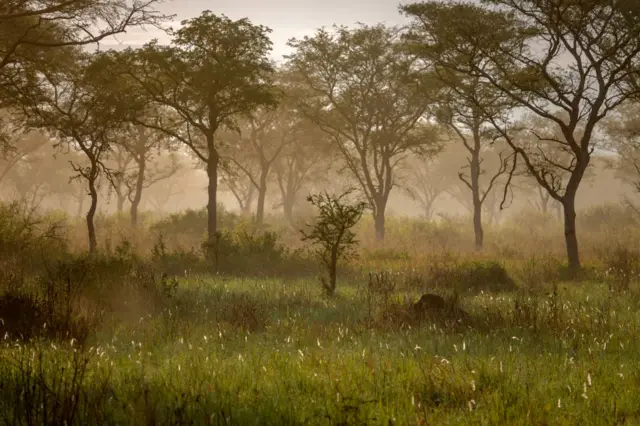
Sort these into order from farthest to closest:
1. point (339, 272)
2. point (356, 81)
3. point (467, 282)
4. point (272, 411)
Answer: point (356, 81) → point (339, 272) → point (467, 282) → point (272, 411)

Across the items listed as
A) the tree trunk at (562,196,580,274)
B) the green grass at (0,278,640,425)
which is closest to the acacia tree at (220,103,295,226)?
the tree trunk at (562,196,580,274)

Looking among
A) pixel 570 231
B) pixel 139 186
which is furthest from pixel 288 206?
pixel 570 231

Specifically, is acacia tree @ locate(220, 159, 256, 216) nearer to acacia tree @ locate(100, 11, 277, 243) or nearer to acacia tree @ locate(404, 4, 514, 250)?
acacia tree @ locate(100, 11, 277, 243)

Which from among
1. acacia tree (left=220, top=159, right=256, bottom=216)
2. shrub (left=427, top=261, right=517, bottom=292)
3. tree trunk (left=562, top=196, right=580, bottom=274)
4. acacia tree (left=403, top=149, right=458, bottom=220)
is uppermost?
acacia tree (left=403, top=149, right=458, bottom=220)

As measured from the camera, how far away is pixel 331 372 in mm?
4934

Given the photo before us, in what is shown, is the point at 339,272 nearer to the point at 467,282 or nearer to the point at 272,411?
the point at 467,282

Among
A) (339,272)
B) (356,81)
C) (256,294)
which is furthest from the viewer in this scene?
(356,81)

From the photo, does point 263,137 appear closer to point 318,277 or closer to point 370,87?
point 370,87

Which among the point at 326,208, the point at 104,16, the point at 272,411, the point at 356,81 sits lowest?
the point at 272,411

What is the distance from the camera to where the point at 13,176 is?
57.8m

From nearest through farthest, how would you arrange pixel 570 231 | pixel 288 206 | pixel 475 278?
pixel 475 278 → pixel 570 231 → pixel 288 206

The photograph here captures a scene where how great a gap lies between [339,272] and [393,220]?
2317 cm

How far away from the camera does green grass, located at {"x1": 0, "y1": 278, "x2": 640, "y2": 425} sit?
3871mm

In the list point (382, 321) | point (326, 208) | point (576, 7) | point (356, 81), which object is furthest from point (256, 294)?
point (356, 81)
